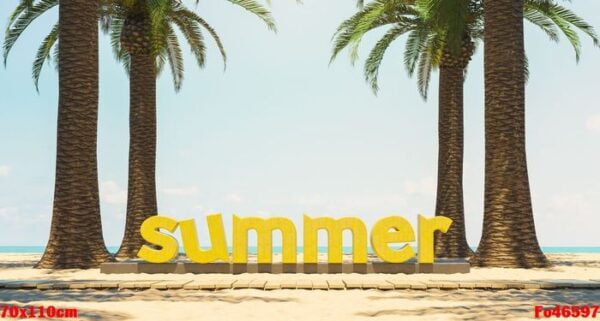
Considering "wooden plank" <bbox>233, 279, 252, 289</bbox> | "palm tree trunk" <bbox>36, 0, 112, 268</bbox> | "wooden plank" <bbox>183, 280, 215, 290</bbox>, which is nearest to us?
"wooden plank" <bbox>183, 280, 215, 290</bbox>

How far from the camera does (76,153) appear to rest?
22.8 meters

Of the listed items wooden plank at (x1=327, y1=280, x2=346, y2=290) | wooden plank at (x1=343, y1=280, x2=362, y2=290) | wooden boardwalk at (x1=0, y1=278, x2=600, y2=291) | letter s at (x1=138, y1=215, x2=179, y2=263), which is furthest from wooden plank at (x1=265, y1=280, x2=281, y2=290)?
letter s at (x1=138, y1=215, x2=179, y2=263)

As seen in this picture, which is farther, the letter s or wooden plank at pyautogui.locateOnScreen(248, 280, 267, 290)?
the letter s

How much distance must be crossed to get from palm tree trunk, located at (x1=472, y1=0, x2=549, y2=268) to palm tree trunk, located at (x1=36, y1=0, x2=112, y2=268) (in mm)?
11173

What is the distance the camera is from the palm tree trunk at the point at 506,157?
22469mm

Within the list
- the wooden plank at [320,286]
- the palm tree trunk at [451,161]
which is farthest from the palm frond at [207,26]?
the wooden plank at [320,286]

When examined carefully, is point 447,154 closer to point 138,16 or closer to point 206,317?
point 138,16

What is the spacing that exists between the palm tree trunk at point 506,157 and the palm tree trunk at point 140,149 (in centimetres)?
1230

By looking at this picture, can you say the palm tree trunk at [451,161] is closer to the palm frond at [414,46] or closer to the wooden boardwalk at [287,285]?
the palm frond at [414,46]

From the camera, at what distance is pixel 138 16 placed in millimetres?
29234

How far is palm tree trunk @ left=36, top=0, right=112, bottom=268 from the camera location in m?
22.5

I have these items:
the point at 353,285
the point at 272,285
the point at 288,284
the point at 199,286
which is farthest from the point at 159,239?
the point at 353,285

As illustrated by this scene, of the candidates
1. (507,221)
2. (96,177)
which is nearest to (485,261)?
(507,221)

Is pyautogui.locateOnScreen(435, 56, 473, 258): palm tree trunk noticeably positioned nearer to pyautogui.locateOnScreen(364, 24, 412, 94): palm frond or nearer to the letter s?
pyautogui.locateOnScreen(364, 24, 412, 94): palm frond
